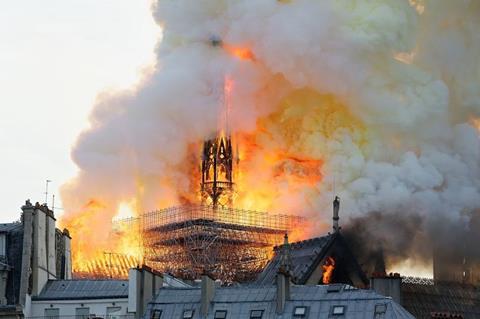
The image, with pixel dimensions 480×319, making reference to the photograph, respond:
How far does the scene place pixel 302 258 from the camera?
120 meters

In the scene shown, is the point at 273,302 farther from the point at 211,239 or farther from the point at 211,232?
the point at 211,239

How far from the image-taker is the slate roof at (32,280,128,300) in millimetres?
99500

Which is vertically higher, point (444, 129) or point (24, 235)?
point (444, 129)

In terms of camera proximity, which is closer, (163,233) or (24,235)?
(24,235)

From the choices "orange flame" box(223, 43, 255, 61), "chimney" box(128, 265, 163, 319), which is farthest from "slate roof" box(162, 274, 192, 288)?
"orange flame" box(223, 43, 255, 61)

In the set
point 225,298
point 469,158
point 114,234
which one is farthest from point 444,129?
point 225,298

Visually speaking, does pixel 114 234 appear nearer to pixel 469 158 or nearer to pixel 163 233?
pixel 163 233

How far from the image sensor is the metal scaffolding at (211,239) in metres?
128

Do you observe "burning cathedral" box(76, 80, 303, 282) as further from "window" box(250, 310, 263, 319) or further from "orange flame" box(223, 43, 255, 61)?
"window" box(250, 310, 263, 319)

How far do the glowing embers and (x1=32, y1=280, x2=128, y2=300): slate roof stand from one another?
865 inches

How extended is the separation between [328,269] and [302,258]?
68.5 inches

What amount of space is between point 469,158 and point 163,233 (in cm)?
2088

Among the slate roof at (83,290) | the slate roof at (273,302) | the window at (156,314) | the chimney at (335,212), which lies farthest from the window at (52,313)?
the chimney at (335,212)

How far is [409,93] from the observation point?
427 feet
